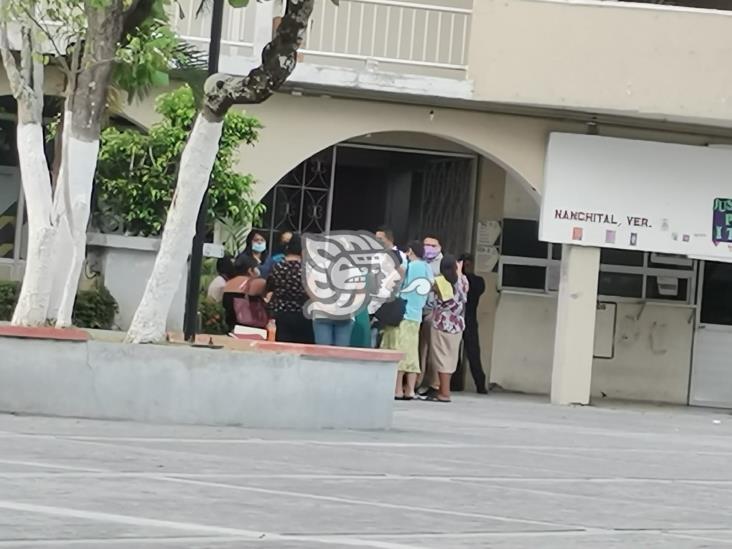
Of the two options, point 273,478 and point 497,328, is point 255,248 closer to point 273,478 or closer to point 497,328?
point 497,328

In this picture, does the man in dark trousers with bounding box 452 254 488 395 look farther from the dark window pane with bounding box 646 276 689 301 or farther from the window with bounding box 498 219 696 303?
the dark window pane with bounding box 646 276 689 301

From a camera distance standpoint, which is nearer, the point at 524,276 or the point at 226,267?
the point at 226,267

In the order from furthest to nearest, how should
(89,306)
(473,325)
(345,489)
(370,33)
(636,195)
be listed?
(473,325)
(636,195)
(370,33)
(89,306)
(345,489)

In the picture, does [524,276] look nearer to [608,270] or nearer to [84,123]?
[608,270]

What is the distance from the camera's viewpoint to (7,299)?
50.5ft

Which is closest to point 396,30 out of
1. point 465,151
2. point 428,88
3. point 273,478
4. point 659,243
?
point 428,88

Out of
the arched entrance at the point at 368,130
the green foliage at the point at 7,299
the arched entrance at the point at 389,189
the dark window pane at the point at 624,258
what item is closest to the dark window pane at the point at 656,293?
the dark window pane at the point at 624,258

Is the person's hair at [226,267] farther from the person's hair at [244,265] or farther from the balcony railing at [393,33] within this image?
the balcony railing at [393,33]

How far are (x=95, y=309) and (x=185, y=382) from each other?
360 cm

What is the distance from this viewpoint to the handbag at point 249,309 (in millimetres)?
16344

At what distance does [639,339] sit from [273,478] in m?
13.4

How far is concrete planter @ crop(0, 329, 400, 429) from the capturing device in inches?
452

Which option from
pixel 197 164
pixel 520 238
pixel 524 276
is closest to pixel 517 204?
pixel 520 238

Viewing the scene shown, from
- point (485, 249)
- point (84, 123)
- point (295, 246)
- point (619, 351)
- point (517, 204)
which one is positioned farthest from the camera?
point (619, 351)
